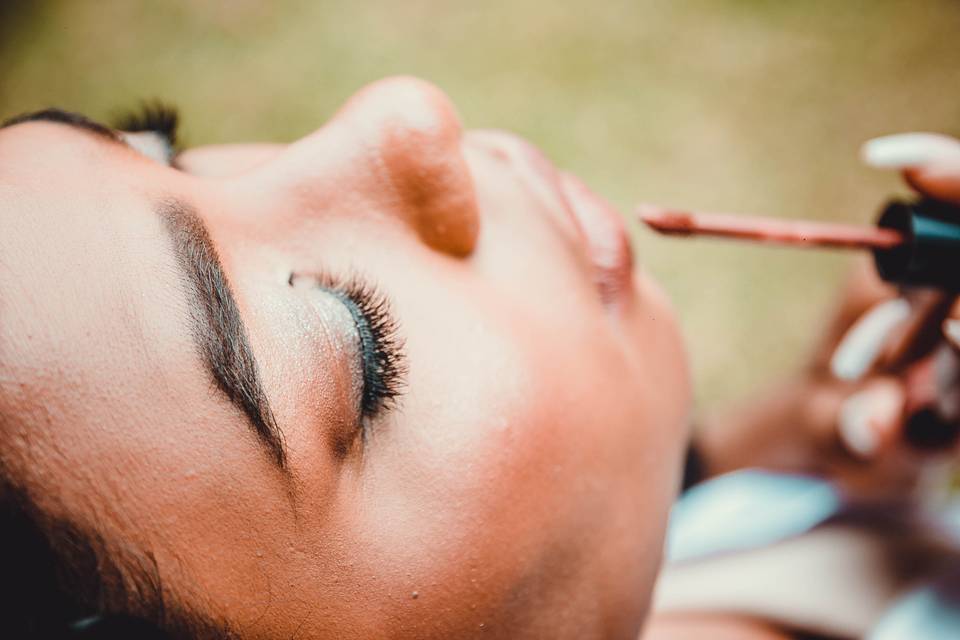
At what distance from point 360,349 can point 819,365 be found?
2.96ft

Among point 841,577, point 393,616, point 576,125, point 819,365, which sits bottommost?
point 841,577

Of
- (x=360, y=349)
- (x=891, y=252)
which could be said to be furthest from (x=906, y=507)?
(x=360, y=349)

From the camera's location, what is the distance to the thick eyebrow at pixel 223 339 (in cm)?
41

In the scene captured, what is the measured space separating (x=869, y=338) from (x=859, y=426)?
0.13 meters

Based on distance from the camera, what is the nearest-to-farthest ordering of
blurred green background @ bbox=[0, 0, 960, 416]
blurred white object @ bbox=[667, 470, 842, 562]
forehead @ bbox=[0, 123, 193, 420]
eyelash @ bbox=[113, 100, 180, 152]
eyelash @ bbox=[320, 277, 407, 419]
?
forehead @ bbox=[0, 123, 193, 420] < eyelash @ bbox=[320, 277, 407, 419] < eyelash @ bbox=[113, 100, 180, 152] < blurred white object @ bbox=[667, 470, 842, 562] < blurred green background @ bbox=[0, 0, 960, 416]

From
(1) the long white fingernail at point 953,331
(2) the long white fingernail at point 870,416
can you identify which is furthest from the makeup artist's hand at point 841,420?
(1) the long white fingernail at point 953,331

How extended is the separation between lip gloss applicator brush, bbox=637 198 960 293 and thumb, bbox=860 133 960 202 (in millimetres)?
16

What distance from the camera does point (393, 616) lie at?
1.48 ft

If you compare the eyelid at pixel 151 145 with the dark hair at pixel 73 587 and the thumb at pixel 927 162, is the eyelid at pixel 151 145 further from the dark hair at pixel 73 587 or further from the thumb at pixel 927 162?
the thumb at pixel 927 162

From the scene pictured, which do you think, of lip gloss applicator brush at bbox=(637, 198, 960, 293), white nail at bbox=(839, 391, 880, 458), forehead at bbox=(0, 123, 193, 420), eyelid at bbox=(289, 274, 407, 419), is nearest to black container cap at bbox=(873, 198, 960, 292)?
lip gloss applicator brush at bbox=(637, 198, 960, 293)

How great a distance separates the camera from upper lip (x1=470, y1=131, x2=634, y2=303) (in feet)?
2.09

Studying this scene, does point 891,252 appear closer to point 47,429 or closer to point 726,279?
point 47,429

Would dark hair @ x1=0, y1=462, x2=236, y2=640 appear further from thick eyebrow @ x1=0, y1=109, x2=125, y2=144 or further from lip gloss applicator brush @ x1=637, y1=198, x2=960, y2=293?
lip gloss applicator brush @ x1=637, y1=198, x2=960, y2=293

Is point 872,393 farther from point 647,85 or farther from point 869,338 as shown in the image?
point 647,85
